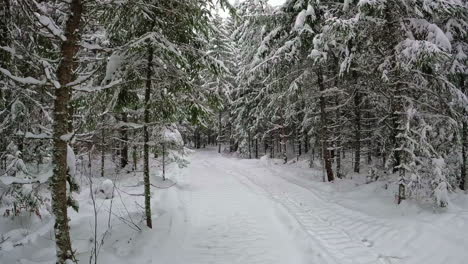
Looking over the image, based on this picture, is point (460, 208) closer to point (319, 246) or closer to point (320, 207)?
point (320, 207)

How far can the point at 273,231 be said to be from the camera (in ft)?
24.8

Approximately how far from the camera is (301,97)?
45.4 ft

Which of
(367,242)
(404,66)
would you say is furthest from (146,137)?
(404,66)

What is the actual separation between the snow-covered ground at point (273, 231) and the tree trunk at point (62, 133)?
4.79 feet

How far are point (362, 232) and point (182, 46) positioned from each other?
6.71 meters

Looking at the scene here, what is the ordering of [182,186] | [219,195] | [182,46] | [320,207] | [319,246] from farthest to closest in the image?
1. [182,186]
2. [219,195]
3. [320,207]
4. [182,46]
5. [319,246]

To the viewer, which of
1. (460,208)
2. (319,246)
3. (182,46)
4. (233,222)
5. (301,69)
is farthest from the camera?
(301,69)

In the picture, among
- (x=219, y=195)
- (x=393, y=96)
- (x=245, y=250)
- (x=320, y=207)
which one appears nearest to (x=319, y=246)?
(x=245, y=250)

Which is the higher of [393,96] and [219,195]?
[393,96]

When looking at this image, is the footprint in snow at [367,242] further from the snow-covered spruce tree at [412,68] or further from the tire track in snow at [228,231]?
the snow-covered spruce tree at [412,68]

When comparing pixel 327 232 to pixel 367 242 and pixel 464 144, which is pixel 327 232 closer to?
pixel 367 242

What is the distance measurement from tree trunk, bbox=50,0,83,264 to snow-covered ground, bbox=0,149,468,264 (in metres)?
1.46

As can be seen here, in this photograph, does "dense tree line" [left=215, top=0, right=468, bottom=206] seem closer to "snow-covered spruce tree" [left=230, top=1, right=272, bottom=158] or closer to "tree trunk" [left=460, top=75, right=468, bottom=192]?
"tree trunk" [left=460, top=75, right=468, bottom=192]

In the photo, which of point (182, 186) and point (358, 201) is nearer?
point (358, 201)
